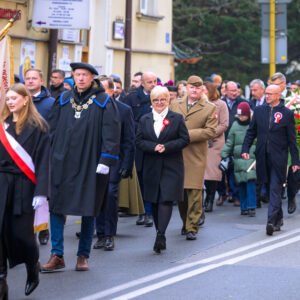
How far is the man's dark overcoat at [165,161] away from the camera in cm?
1102

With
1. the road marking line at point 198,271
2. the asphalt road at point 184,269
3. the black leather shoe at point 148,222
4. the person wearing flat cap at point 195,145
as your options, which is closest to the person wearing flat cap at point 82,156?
the asphalt road at point 184,269

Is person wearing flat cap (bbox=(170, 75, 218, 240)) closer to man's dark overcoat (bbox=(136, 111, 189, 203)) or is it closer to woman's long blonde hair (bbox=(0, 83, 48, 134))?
man's dark overcoat (bbox=(136, 111, 189, 203))

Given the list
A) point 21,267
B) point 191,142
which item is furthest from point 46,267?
point 191,142

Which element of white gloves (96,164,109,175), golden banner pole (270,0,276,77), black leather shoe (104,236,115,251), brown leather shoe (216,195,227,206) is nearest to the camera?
white gloves (96,164,109,175)

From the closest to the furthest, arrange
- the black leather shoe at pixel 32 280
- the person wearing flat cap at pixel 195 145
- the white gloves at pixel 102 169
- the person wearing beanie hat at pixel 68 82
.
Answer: the black leather shoe at pixel 32 280 < the white gloves at pixel 102 169 < the person wearing flat cap at pixel 195 145 < the person wearing beanie hat at pixel 68 82

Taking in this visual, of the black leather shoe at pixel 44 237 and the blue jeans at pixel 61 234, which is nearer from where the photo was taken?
the blue jeans at pixel 61 234

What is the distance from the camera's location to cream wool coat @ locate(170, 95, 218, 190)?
482 inches

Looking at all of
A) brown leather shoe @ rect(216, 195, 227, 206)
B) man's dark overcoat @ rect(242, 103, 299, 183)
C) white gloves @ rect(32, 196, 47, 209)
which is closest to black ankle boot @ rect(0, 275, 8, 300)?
white gloves @ rect(32, 196, 47, 209)

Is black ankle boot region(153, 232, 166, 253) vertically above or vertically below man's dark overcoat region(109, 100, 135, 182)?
below

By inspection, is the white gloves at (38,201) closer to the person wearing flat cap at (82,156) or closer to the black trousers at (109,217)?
the person wearing flat cap at (82,156)

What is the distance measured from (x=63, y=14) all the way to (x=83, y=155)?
954 cm

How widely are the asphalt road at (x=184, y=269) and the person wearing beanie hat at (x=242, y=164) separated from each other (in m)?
1.47

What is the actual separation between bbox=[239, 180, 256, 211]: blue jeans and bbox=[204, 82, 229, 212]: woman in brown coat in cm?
47

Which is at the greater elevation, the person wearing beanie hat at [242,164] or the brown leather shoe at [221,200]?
the person wearing beanie hat at [242,164]
